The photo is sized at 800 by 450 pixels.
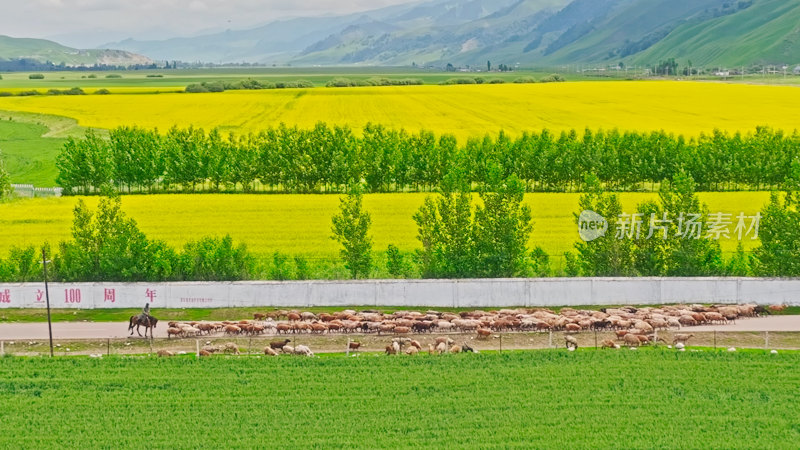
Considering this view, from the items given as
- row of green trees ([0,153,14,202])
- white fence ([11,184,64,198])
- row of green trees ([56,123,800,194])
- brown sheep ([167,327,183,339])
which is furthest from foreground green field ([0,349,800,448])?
white fence ([11,184,64,198])

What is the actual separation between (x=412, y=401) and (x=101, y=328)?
16.7 meters

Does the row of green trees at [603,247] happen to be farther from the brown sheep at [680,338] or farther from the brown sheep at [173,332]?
the brown sheep at [173,332]

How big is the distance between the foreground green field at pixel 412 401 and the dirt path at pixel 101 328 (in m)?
4.17

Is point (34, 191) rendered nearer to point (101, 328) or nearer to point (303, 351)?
point (101, 328)

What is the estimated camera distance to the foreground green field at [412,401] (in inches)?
1012

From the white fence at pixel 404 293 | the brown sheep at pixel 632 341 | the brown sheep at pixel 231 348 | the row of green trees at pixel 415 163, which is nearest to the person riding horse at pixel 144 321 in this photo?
the brown sheep at pixel 231 348

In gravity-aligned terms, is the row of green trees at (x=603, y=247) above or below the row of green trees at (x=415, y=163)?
below

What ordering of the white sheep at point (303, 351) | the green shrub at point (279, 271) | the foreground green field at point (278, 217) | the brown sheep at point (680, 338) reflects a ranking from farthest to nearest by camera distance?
1. the foreground green field at point (278, 217)
2. the green shrub at point (279, 271)
3. the brown sheep at point (680, 338)
4. the white sheep at point (303, 351)

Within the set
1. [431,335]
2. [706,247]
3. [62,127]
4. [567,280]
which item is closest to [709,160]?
[706,247]

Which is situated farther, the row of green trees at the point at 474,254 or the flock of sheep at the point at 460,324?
the row of green trees at the point at 474,254

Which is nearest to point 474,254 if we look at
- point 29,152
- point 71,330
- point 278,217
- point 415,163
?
point 71,330

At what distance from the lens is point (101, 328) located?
38.8 m

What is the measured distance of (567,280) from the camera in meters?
42.0

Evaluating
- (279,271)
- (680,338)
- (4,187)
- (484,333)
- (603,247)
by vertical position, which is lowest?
(680,338)
